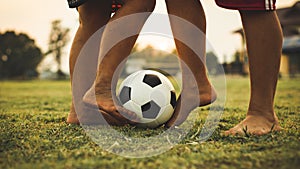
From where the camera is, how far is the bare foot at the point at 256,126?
1.88 metres

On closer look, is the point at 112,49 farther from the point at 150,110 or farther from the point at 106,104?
the point at 150,110

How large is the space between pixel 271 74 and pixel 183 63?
20.8 inches

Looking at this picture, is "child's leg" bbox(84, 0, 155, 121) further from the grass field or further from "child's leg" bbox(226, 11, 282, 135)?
"child's leg" bbox(226, 11, 282, 135)

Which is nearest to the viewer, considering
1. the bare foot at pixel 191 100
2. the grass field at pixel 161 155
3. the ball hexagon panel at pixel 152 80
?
the grass field at pixel 161 155

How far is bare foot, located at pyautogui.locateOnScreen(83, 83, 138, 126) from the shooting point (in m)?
2.01

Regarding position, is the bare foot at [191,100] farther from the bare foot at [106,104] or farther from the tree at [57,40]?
the tree at [57,40]

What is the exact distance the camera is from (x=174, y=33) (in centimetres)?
222

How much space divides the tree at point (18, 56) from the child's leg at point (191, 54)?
92.8 ft

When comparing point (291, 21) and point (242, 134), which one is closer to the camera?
point (242, 134)

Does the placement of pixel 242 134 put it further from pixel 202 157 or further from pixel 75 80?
pixel 75 80

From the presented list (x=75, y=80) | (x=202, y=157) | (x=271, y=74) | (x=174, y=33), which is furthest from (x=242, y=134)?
(x=75, y=80)

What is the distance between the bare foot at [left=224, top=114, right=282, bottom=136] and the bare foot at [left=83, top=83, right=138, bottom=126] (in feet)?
1.83

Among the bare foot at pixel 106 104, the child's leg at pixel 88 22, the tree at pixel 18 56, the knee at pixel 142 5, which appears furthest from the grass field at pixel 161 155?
the tree at pixel 18 56

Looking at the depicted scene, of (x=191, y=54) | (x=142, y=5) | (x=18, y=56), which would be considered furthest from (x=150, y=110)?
(x=18, y=56)
